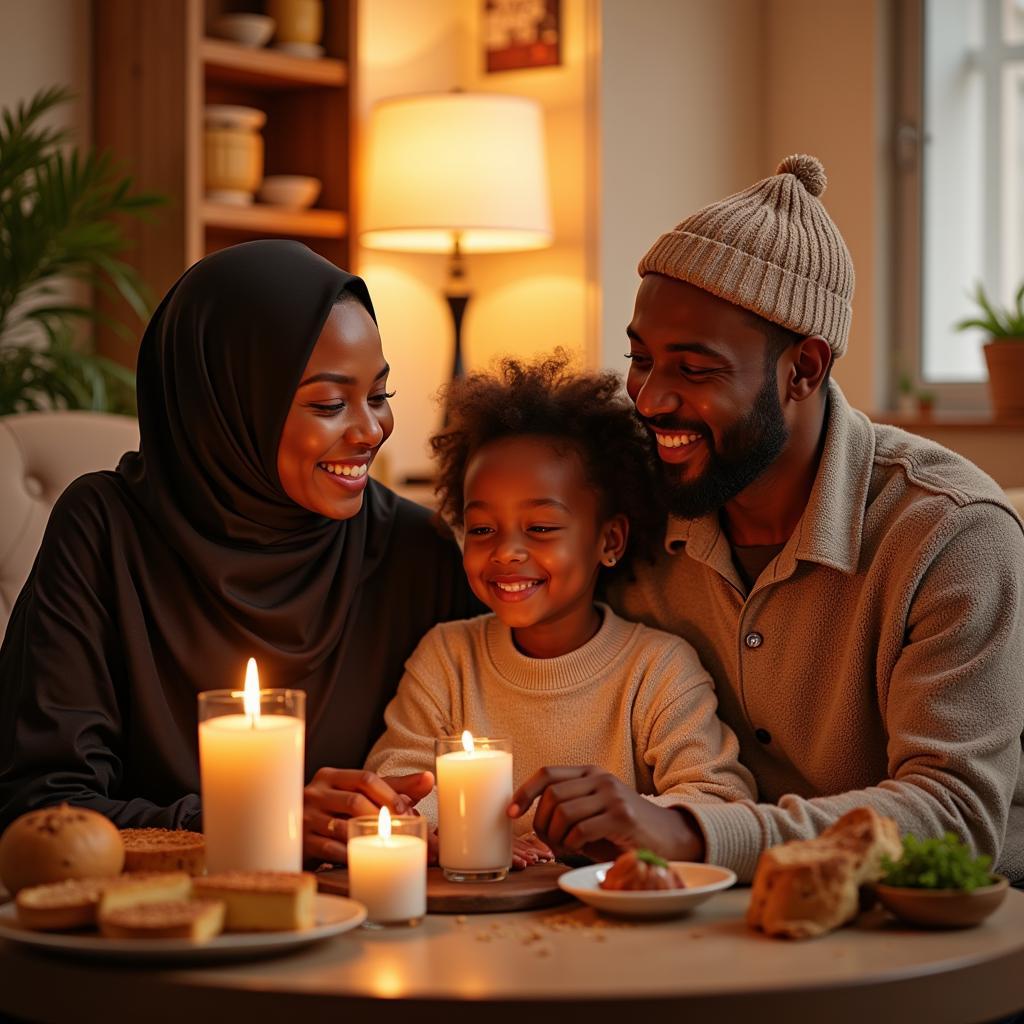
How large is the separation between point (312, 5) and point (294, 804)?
11.1 feet

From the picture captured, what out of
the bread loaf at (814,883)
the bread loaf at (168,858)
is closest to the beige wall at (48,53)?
the bread loaf at (168,858)

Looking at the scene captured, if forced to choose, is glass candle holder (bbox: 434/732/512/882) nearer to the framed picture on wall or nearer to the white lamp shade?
the white lamp shade

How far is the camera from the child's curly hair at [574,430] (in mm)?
2143

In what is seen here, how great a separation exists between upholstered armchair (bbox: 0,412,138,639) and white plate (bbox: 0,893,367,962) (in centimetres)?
143

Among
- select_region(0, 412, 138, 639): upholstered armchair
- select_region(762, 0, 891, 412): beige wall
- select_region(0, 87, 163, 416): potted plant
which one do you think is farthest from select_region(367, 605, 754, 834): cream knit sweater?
select_region(762, 0, 891, 412): beige wall

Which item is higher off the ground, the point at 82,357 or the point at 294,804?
the point at 82,357

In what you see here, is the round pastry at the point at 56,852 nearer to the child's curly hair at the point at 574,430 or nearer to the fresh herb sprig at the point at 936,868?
the fresh herb sprig at the point at 936,868

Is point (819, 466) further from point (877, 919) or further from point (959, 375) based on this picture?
point (959, 375)

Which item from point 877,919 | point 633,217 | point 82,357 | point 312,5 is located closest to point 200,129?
point 312,5

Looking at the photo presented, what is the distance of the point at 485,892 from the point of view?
4.81ft

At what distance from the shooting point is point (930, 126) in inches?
203

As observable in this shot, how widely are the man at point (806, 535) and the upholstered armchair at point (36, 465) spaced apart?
110 cm

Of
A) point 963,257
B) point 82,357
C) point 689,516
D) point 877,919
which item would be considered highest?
point 963,257

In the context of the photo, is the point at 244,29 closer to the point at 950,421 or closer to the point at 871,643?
the point at 950,421
